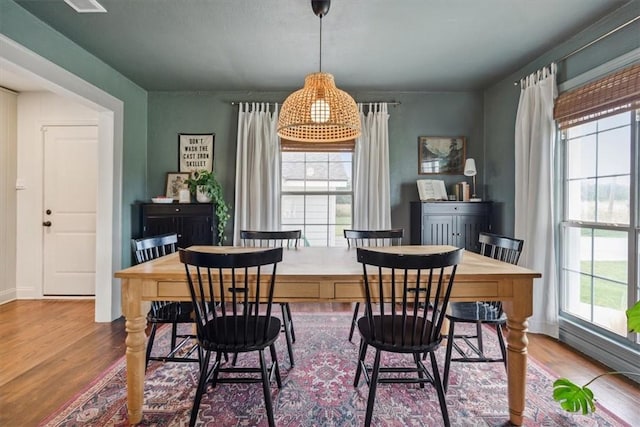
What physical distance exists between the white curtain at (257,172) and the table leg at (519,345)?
8.74 feet

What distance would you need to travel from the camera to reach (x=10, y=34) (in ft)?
7.06

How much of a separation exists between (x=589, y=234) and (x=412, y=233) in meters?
1.64

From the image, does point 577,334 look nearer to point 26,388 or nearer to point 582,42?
point 582,42

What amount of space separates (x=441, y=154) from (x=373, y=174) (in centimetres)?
91

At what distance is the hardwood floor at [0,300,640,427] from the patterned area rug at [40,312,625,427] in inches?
5.8

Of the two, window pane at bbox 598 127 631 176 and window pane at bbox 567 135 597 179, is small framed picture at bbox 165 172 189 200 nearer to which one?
window pane at bbox 567 135 597 179

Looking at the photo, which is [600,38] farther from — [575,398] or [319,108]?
[575,398]

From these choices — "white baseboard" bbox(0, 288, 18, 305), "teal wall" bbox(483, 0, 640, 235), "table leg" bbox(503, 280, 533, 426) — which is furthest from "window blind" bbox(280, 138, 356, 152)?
"white baseboard" bbox(0, 288, 18, 305)

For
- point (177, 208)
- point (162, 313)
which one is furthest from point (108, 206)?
point (162, 313)

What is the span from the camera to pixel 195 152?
390cm

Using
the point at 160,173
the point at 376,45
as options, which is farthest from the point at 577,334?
the point at 160,173

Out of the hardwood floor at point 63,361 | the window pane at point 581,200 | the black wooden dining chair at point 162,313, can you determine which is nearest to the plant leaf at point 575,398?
the hardwood floor at point 63,361

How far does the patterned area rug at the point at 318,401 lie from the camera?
5.58 feet

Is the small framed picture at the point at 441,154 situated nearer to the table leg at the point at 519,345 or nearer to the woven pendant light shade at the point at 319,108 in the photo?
the woven pendant light shade at the point at 319,108
